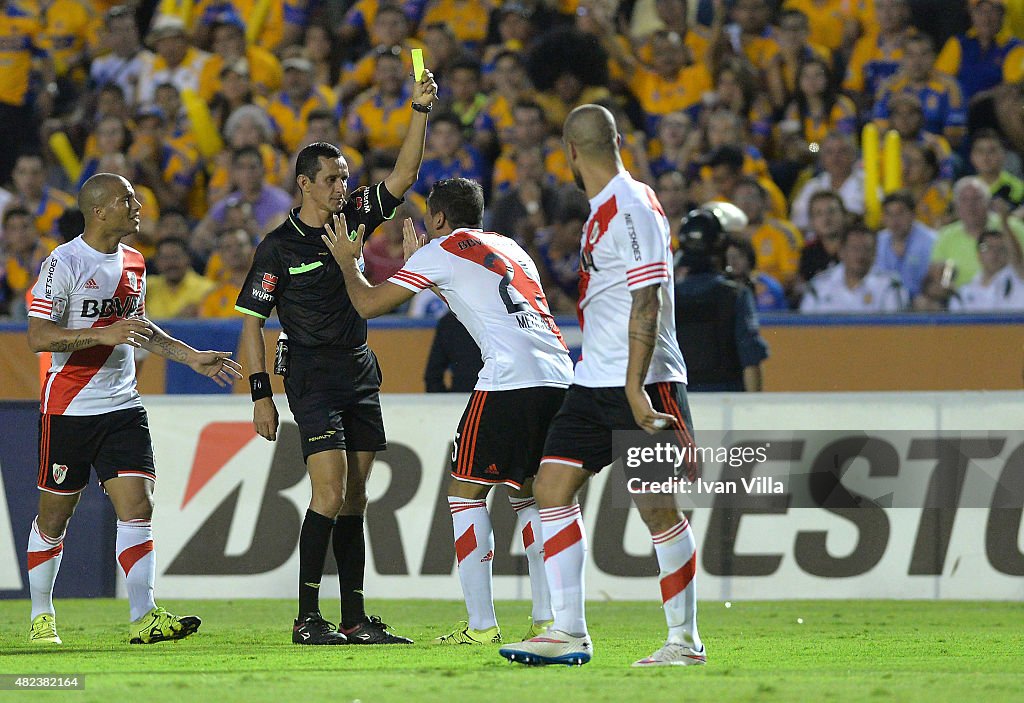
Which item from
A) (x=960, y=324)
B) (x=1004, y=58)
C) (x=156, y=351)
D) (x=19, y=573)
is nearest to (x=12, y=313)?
(x=19, y=573)

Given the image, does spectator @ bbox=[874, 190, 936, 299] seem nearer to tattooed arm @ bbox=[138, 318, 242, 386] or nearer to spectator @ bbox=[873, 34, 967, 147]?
spectator @ bbox=[873, 34, 967, 147]

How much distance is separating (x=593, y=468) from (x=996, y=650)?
246 cm

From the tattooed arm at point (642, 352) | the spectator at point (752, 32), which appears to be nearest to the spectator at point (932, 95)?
the spectator at point (752, 32)

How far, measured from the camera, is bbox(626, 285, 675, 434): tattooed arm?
6055 millimetres

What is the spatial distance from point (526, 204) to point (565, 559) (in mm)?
7452

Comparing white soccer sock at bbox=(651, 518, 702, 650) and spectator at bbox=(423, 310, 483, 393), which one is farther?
spectator at bbox=(423, 310, 483, 393)

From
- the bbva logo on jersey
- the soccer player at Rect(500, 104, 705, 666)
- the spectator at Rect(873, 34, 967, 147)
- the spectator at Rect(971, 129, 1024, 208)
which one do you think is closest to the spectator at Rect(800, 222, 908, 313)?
the spectator at Rect(971, 129, 1024, 208)

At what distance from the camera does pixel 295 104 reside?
52.6 feet

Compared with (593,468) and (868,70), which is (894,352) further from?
(593,468)

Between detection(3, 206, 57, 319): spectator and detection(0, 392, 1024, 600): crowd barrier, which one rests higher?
detection(3, 206, 57, 319): spectator

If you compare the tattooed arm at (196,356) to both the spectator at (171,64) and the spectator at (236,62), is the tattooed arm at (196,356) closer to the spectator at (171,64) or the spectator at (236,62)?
the spectator at (236,62)

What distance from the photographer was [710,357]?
10.8 m

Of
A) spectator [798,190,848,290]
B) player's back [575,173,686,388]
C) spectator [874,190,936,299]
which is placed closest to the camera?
player's back [575,173,686,388]

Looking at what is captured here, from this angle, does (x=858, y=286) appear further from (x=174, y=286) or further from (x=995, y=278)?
(x=174, y=286)
